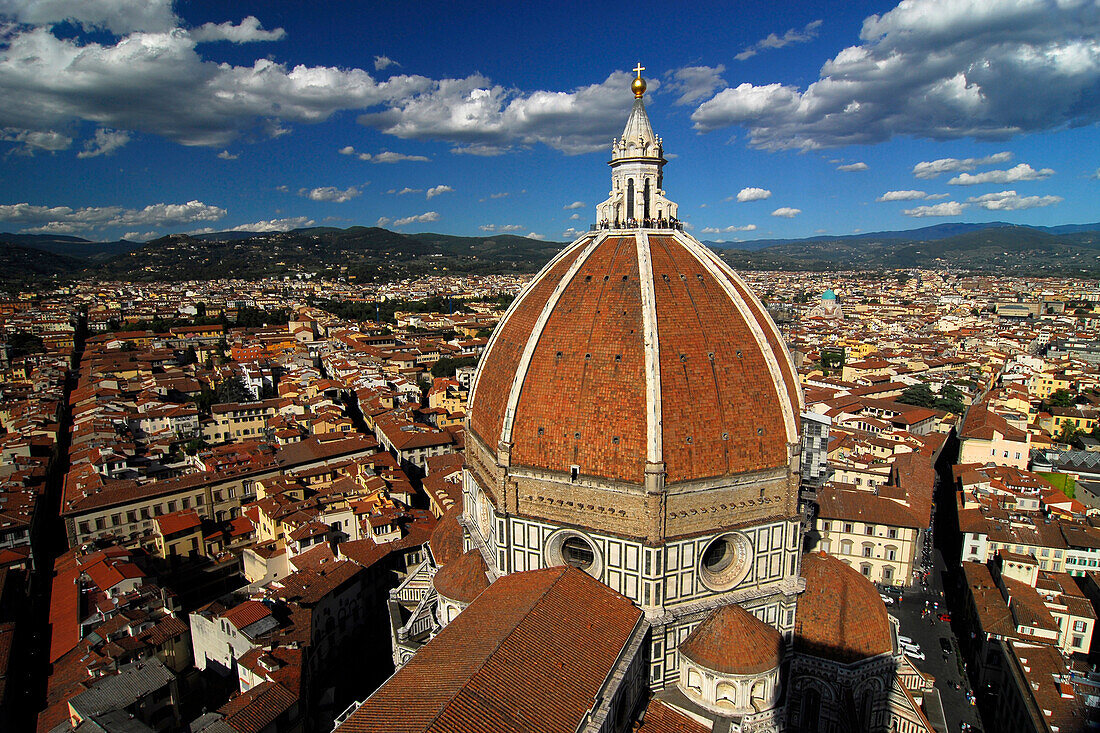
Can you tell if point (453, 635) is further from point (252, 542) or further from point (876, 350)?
point (876, 350)

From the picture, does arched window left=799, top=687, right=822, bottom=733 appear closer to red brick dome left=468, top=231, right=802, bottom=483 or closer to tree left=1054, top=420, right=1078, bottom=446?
red brick dome left=468, top=231, right=802, bottom=483

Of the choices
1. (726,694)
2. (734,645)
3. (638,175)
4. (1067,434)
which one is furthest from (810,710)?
(1067,434)

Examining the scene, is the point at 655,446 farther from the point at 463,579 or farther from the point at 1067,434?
the point at 1067,434

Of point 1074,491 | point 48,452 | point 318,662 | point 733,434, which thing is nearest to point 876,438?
point 1074,491

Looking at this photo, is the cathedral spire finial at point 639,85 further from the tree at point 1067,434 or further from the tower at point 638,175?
the tree at point 1067,434

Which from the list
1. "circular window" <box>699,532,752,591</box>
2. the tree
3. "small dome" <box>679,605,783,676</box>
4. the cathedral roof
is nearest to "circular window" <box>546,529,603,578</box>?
"circular window" <box>699,532,752,591</box>
